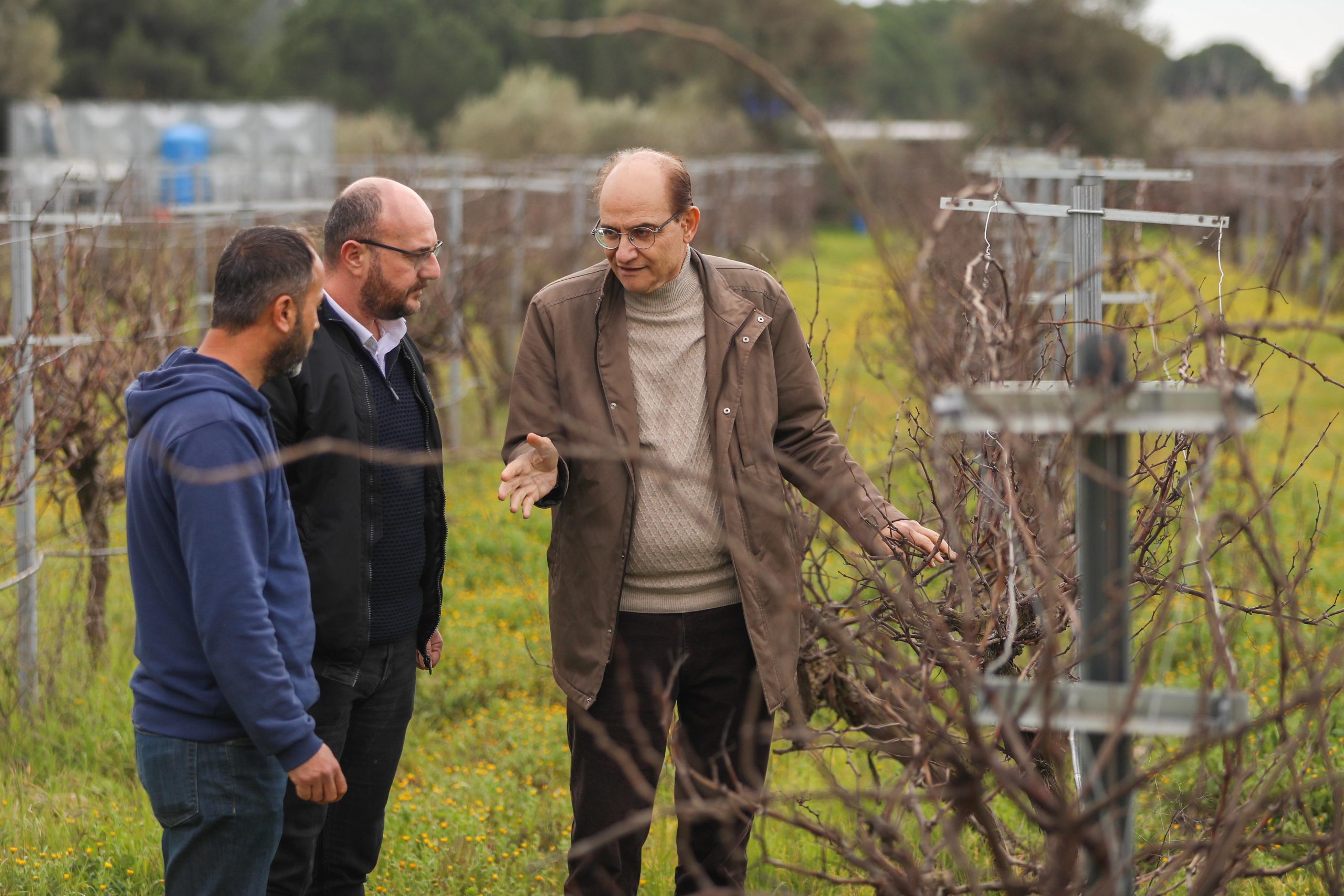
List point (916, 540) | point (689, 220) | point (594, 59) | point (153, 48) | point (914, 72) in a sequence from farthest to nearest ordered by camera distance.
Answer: point (914, 72)
point (594, 59)
point (153, 48)
point (689, 220)
point (916, 540)

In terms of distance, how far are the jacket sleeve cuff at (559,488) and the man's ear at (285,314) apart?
0.71 meters

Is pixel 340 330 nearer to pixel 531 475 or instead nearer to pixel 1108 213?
pixel 531 475

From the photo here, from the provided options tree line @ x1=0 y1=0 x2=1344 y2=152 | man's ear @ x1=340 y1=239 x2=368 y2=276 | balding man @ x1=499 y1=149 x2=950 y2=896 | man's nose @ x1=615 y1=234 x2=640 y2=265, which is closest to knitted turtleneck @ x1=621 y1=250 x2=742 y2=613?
balding man @ x1=499 y1=149 x2=950 y2=896

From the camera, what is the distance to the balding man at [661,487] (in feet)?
10.1

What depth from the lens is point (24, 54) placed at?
3478cm

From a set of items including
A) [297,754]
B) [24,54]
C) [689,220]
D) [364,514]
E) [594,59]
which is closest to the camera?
[297,754]

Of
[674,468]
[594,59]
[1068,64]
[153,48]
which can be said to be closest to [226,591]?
[674,468]

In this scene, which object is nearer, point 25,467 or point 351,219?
point 351,219

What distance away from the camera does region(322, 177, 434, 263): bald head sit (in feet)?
10.1

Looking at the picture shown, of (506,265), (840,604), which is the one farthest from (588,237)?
(840,604)

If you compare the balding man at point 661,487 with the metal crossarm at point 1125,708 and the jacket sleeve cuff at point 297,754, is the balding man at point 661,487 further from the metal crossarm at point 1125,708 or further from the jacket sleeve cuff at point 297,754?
the metal crossarm at point 1125,708

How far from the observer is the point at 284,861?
2.92 m

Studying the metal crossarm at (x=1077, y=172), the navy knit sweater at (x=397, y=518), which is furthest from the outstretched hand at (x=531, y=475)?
the metal crossarm at (x=1077, y=172)

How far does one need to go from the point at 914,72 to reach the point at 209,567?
231 ft
